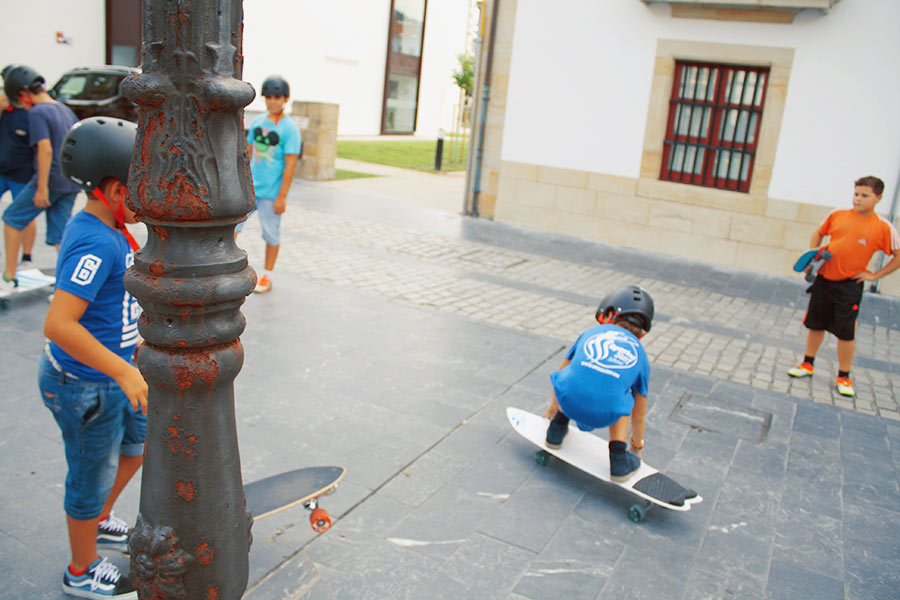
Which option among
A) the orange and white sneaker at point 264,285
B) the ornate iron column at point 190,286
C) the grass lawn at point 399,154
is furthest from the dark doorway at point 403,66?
the ornate iron column at point 190,286

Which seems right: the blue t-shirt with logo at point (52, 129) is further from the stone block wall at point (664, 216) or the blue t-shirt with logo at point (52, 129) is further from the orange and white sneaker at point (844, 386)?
the stone block wall at point (664, 216)

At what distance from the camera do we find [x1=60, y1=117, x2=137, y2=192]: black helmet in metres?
2.55

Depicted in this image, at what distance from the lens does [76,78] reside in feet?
52.1

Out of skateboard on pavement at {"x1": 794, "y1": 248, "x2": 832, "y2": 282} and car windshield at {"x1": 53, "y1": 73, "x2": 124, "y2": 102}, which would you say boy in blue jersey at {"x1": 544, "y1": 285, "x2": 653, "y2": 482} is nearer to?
skateboard on pavement at {"x1": 794, "y1": 248, "x2": 832, "y2": 282}

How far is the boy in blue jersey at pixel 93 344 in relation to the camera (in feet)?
8.06

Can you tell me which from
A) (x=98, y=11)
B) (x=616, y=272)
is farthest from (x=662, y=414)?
(x=98, y=11)

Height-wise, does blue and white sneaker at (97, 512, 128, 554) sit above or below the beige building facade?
below

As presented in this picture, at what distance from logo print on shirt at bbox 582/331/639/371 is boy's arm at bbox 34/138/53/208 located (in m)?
4.69

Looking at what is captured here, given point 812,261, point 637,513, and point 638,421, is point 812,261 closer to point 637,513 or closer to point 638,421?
point 638,421

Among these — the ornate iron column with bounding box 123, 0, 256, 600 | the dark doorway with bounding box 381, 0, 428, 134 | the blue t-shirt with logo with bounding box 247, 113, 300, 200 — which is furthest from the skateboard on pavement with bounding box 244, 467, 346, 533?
the dark doorway with bounding box 381, 0, 428, 134

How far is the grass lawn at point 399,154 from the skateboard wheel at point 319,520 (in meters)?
16.7

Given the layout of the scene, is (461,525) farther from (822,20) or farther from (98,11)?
(98,11)

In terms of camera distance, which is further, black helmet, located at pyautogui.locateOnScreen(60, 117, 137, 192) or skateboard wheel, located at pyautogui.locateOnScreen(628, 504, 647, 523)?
skateboard wheel, located at pyautogui.locateOnScreen(628, 504, 647, 523)

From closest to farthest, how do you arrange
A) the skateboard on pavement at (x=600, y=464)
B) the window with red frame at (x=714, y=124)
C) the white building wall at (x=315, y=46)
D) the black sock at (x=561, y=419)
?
the skateboard on pavement at (x=600, y=464) → the black sock at (x=561, y=419) → the window with red frame at (x=714, y=124) → the white building wall at (x=315, y=46)
